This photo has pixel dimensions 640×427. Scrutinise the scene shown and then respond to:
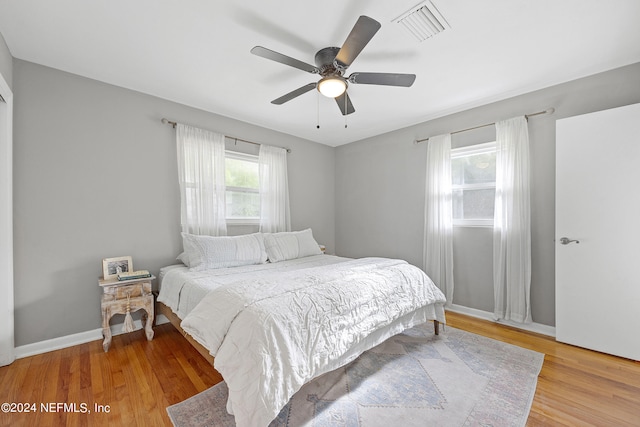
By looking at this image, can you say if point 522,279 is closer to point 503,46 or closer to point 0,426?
point 503,46

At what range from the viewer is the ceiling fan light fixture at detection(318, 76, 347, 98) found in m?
2.05

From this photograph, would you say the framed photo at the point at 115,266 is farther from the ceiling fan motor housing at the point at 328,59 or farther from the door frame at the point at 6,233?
the ceiling fan motor housing at the point at 328,59

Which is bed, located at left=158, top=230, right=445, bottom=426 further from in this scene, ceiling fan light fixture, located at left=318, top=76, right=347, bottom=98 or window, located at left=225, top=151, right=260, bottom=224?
ceiling fan light fixture, located at left=318, top=76, right=347, bottom=98

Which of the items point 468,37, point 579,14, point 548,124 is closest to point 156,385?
point 468,37

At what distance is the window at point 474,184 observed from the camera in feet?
10.4

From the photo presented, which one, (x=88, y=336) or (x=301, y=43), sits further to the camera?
(x=88, y=336)

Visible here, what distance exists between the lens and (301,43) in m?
2.08

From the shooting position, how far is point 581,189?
2.47 m

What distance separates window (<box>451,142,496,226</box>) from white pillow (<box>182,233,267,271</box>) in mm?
2576

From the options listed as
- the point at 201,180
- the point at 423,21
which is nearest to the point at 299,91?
the point at 423,21

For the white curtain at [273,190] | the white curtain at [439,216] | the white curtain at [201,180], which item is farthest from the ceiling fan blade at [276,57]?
the white curtain at [439,216]

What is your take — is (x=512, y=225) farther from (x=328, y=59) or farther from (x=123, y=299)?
(x=123, y=299)

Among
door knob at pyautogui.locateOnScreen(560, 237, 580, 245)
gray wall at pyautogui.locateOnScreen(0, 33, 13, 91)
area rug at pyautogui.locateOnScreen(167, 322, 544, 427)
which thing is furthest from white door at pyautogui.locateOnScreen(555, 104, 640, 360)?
gray wall at pyautogui.locateOnScreen(0, 33, 13, 91)

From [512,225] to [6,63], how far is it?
15.9 feet
